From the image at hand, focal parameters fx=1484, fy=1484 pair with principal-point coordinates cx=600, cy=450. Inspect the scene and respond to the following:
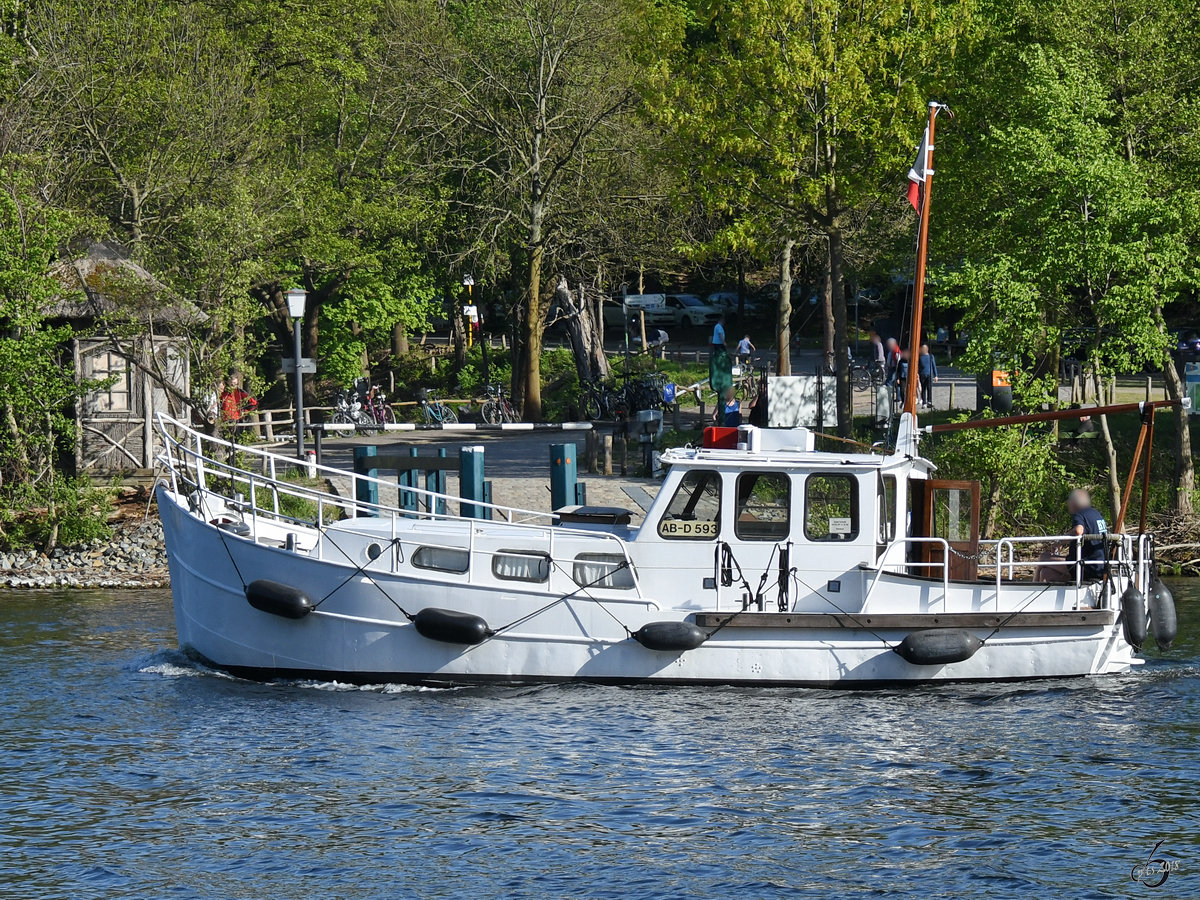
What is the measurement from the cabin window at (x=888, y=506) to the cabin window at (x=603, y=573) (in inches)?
124

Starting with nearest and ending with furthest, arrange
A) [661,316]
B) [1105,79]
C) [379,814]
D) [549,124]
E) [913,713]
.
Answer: [379,814]
[913,713]
[1105,79]
[549,124]
[661,316]

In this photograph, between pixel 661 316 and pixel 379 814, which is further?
pixel 661 316

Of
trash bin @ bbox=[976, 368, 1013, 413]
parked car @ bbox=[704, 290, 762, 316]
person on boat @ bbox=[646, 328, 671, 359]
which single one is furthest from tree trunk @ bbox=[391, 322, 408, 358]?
trash bin @ bbox=[976, 368, 1013, 413]

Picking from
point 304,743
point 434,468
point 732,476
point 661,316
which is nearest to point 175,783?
point 304,743

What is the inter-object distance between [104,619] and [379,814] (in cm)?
1021

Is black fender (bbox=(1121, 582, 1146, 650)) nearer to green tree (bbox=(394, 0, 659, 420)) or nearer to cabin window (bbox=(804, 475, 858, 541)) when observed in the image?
cabin window (bbox=(804, 475, 858, 541))

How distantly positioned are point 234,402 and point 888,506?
18518 millimetres

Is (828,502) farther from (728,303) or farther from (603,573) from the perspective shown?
(728,303)

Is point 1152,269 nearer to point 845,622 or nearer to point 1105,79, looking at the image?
point 1105,79

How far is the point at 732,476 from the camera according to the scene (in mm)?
17641

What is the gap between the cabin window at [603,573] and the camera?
17.6 meters

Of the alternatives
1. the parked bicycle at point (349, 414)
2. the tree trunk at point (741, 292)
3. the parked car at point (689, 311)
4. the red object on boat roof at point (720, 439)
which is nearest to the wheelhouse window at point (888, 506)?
the red object on boat roof at point (720, 439)

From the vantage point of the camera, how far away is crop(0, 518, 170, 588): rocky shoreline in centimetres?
2566

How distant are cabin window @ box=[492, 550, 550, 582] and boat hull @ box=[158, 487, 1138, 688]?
10.4 inches
